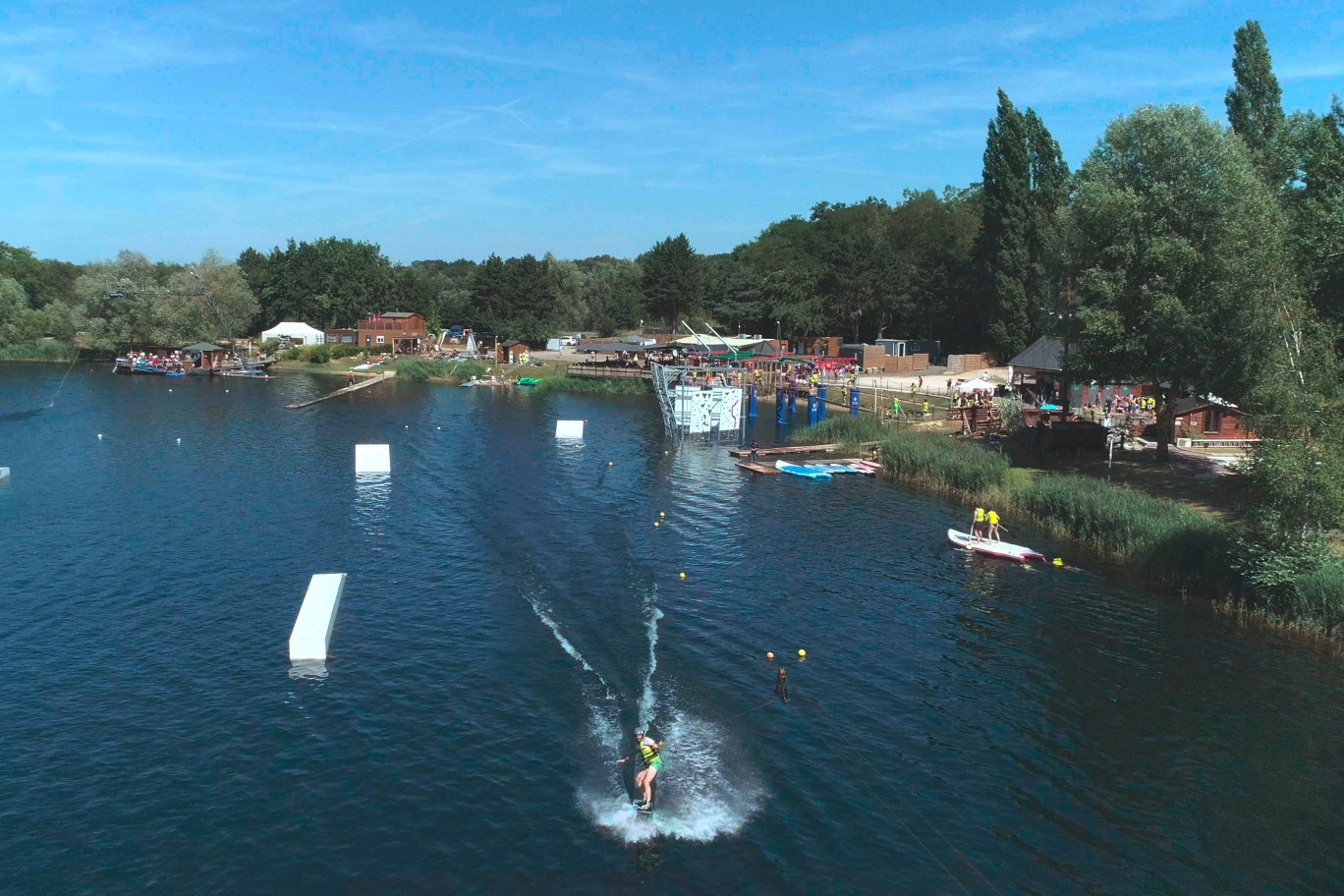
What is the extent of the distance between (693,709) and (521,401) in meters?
72.4

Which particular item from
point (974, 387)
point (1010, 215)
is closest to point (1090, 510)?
point (974, 387)

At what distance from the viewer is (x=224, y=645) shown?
27922 millimetres

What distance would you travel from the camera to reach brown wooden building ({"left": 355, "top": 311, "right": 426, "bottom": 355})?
135 m

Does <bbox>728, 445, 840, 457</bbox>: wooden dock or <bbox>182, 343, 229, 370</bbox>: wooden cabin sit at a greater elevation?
<bbox>182, 343, 229, 370</bbox>: wooden cabin

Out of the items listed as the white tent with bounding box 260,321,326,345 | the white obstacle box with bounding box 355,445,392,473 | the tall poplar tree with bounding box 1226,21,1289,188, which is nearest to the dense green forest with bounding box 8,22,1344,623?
the tall poplar tree with bounding box 1226,21,1289,188

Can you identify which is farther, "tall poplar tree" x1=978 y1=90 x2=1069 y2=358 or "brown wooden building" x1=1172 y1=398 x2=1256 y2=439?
"tall poplar tree" x1=978 y1=90 x2=1069 y2=358

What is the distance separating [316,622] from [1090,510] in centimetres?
3108

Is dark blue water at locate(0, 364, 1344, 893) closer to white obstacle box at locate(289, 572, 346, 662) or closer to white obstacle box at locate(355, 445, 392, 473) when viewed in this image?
white obstacle box at locate(289, 572, 346, 662)

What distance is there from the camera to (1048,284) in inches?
1966

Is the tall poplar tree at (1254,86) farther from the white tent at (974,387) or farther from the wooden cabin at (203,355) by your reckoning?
the wooden cabin at (203,355)

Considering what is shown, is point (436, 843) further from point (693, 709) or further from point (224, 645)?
point (224, 645)

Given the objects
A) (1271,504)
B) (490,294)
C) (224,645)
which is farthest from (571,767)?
(490,294)

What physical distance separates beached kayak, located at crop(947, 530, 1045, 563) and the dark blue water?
1.53 m

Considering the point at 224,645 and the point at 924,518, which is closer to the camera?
the point at 224,645
